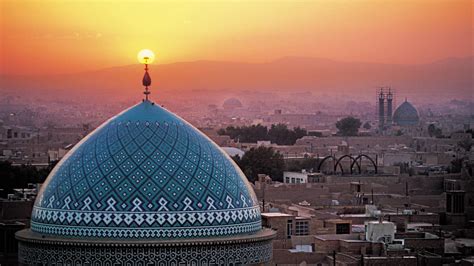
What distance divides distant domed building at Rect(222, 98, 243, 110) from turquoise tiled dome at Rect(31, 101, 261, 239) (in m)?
86.9

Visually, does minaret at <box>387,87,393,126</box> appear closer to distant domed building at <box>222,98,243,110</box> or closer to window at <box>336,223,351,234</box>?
distant domed building at <box>222,98,243,110</box>

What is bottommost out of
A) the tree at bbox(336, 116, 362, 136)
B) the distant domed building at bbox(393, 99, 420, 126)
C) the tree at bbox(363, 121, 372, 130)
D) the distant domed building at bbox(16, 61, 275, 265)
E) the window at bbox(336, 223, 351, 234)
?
the window at bbox(336, 223, 351, 234)

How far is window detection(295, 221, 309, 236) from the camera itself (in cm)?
2239

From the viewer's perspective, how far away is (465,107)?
81.2 metres

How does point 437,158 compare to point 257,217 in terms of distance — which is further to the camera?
point 437,158

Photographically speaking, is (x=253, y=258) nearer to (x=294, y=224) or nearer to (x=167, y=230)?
(x=167, y=230)

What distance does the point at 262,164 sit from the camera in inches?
1715

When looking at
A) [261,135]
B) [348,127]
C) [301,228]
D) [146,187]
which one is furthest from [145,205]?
[348,127]

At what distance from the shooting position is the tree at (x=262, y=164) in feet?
140

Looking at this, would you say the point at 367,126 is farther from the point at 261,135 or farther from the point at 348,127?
the point at 261,135

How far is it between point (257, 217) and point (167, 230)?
906 millimetres

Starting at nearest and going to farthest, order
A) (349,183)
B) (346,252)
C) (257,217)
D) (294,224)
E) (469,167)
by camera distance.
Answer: (257,217) < (346,252) < (294,224) < (349,183) < (469,167)

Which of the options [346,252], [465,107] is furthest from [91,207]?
[465,107]

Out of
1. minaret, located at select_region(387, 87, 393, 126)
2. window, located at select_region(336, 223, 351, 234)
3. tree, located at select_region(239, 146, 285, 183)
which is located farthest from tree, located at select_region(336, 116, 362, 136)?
window, located at select_region(336, 223, 351, 234)
